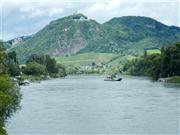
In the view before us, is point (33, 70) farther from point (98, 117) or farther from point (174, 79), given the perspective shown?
point (98, 117)

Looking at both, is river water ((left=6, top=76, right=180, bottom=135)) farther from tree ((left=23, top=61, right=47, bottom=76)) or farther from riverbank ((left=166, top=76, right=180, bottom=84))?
tree ((left=23, top=61, right=47, bottom=76))

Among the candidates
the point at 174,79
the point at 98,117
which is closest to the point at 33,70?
the point at 174,79

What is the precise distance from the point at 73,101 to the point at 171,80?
60731 millimetres

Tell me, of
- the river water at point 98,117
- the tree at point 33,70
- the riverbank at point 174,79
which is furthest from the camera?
the tree at point 33,70

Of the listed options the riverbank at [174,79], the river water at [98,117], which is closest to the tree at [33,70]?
the riverbank at [174,79]

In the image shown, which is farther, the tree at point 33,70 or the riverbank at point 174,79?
the tree at point 33,70

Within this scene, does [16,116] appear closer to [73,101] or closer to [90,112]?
[90,112]

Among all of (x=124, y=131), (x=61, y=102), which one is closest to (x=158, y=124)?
(x=124, y=131)

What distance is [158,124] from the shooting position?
184ft

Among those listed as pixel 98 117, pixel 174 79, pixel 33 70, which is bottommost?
pixel 98 117

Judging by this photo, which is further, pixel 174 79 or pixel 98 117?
pixel 174 79

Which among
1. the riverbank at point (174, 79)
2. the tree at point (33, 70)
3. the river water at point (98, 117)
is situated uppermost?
the tree at point (33, 70)

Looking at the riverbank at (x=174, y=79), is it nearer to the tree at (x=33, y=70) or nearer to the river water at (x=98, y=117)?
the river water at (x=98, y=117)

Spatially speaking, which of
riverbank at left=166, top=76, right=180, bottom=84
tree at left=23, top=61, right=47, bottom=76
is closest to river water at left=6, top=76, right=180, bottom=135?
riverbank at left=166, top=76, right=180, bottom=84
